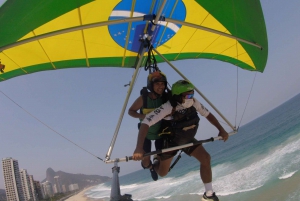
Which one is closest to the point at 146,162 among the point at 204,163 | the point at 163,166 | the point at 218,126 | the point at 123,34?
the point at 163,166

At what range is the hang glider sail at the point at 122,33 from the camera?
2.75 m

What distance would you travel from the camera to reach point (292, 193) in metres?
8.31

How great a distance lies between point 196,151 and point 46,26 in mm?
2472

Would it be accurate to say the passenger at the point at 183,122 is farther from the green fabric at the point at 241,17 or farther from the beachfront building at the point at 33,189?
the beachfront building at the point at 33,189

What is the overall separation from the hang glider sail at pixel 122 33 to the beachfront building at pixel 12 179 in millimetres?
56917

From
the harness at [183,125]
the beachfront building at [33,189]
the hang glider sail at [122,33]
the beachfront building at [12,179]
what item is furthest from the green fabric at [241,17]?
the beachfront building at [33,189]

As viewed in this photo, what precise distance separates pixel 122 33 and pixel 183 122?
6.64 ft

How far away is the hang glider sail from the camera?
108 inches

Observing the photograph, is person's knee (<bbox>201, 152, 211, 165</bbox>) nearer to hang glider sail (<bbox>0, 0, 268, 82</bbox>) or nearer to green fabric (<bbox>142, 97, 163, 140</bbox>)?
Result: green fabric (<bbox>142, 97, 163, 140</bbox>)

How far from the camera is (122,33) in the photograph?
4152 mm

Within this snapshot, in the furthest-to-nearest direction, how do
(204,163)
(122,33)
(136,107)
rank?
(122,33) < (136,107) < (204,163)

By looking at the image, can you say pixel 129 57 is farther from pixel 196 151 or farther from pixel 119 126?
pixel 196 151

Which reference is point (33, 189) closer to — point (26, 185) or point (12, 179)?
point (26, 185)

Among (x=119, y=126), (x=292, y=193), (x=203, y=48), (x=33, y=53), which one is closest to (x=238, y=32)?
(x=203, y=48)
